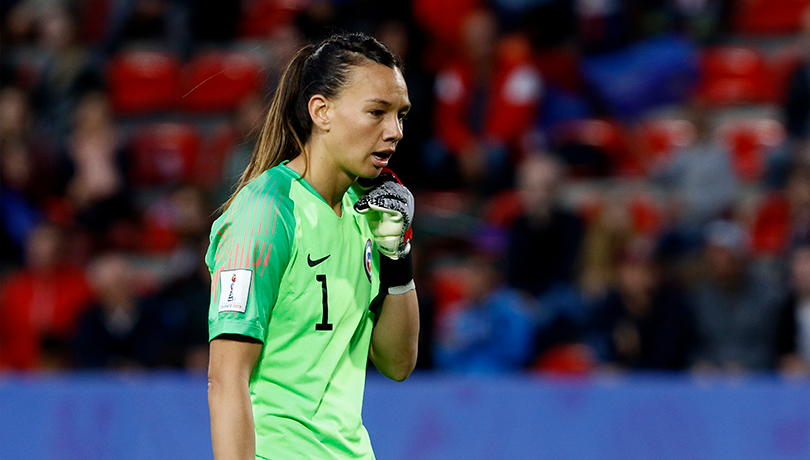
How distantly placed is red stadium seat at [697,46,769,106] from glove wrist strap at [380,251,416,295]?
669 centimetres

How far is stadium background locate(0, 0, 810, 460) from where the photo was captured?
580 cm

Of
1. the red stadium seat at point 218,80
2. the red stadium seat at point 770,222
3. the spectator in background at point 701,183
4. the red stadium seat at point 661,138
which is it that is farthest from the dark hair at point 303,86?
the red stadium seat at point 218,80

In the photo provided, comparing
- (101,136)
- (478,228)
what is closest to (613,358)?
(478,228)

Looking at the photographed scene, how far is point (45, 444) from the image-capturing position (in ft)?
20.4

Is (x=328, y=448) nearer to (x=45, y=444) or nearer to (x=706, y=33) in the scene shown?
(x=45, y=444)

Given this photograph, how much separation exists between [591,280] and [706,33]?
3.15 meters

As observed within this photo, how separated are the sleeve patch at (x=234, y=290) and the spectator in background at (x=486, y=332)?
4.58m

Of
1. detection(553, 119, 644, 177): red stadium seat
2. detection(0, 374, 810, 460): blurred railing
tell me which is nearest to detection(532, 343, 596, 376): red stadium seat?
detection(0, 374, 810, 460): blurred railing

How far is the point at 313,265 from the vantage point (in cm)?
249

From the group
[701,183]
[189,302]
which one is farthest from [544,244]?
[189,302]

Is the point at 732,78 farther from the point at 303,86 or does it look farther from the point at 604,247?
the point at 303,86

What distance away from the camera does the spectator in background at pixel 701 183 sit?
7.66 m

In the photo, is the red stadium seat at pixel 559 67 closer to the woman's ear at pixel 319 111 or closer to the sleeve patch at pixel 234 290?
the woman's ear at pixel 319 111

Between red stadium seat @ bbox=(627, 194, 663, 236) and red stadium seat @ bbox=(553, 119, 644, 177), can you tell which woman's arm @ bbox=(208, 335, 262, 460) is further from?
red stadium seat @ bbox=(553, 119, 644, 177)
